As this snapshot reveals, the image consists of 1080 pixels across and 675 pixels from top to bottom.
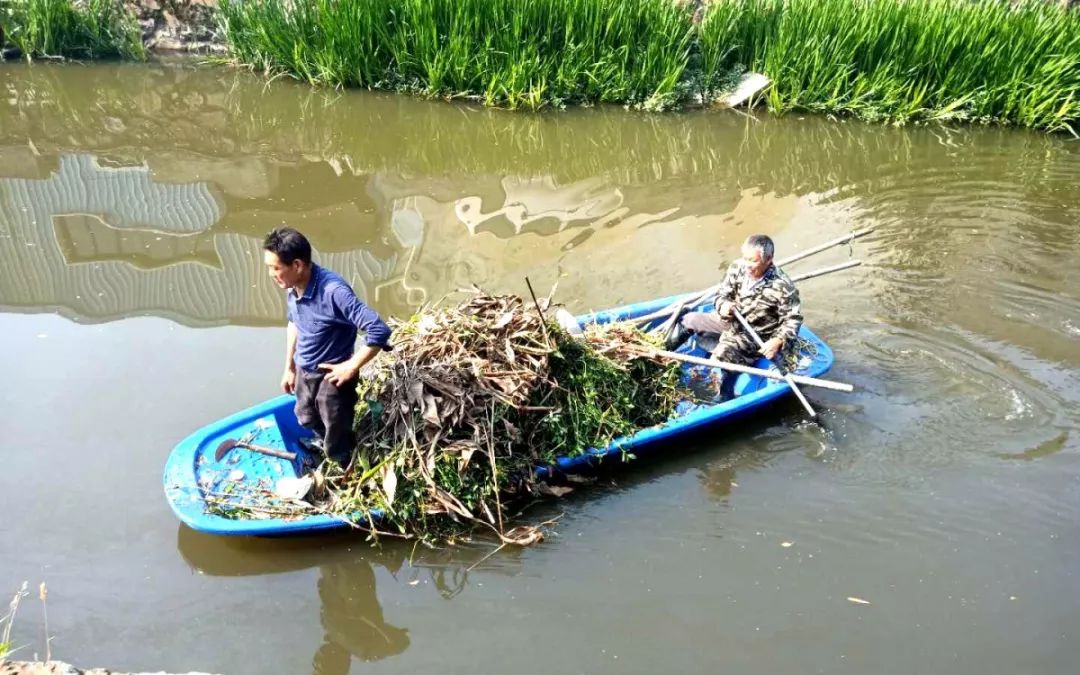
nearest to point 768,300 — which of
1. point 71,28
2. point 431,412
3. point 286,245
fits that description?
point 431,412

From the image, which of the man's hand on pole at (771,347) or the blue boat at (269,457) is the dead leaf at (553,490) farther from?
the man's hand on pole at (771,347)

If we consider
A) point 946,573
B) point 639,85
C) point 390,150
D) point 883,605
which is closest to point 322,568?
point 883,605

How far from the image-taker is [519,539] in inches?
175

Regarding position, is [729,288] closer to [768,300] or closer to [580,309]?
[768,300]

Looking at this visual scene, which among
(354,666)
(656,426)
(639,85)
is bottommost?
(354,666)

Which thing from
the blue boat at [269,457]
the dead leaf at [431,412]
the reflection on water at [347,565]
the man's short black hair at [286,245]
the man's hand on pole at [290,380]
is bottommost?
the reflection on water at [347,565]

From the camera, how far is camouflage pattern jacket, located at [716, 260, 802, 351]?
5.32 meters

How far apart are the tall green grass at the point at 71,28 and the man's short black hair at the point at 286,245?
9.92 metres

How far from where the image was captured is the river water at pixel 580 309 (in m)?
4.02

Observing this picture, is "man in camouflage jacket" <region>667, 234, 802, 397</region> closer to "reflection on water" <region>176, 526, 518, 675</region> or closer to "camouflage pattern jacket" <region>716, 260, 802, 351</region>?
"camouflage pattern jacket" <region>716, 260, 802, 351</region>

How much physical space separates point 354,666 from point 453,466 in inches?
40.8

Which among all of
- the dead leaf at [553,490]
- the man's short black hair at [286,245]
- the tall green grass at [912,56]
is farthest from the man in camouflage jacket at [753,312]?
the tall green grass at [912,56]

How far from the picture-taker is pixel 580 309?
6855mm

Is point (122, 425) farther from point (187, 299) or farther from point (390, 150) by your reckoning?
point (390, 150)
